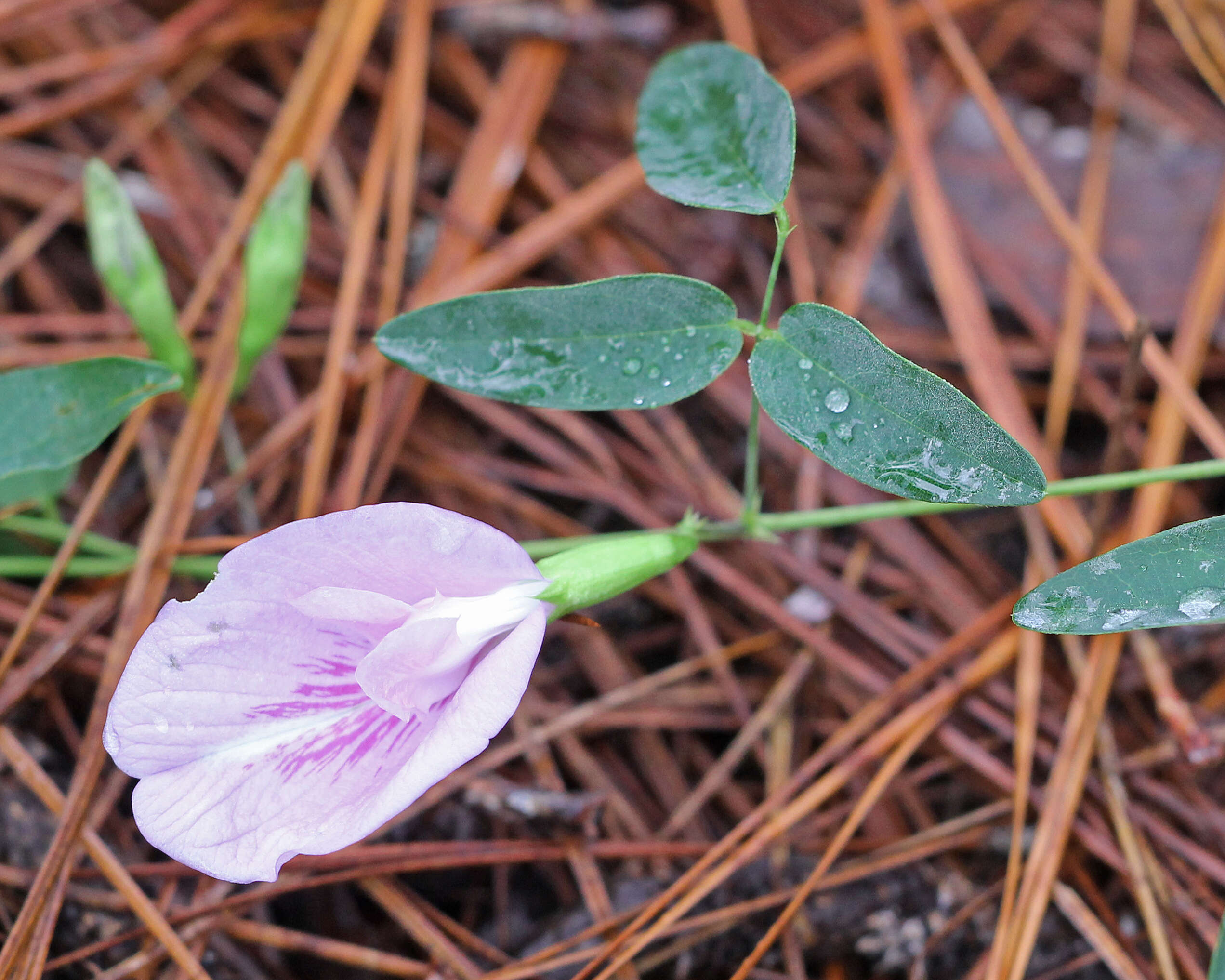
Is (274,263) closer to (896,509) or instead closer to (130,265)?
(130,265)

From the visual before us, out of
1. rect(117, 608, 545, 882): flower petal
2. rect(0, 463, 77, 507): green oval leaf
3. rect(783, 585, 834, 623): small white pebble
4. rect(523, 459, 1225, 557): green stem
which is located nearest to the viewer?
rect(117, 608, 545, 882): flower petal

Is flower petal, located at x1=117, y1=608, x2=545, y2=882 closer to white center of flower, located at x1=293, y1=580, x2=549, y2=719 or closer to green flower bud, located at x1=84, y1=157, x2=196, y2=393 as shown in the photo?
white center of flower, located at x1=293, y1=580, x2=549, y2=719

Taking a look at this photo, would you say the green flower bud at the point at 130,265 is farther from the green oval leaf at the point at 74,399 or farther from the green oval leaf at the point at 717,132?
the green oval leaf at the point at 717,132

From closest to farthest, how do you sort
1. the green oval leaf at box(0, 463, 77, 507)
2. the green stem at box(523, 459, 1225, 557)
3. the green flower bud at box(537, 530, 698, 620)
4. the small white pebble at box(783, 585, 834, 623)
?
1. the green flower bud at box(537, 530, 698, 620)
2. the green stem at box(523, 459, 1225, 557)
3. the green oval leaf at box(0, 463, 77, 507)
4. the small white pebble at box(783, 585, 834, 623)

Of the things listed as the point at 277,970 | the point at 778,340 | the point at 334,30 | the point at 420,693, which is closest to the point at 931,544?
the point at 778,340

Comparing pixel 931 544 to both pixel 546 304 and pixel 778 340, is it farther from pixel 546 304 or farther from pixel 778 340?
pixel 546 304

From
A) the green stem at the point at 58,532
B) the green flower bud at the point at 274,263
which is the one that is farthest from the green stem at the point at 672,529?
the green flower bud at the point at 274,263

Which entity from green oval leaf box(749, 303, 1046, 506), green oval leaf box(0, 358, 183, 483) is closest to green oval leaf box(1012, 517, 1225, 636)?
green oval leaf box(749, 303, 1046, 506)
